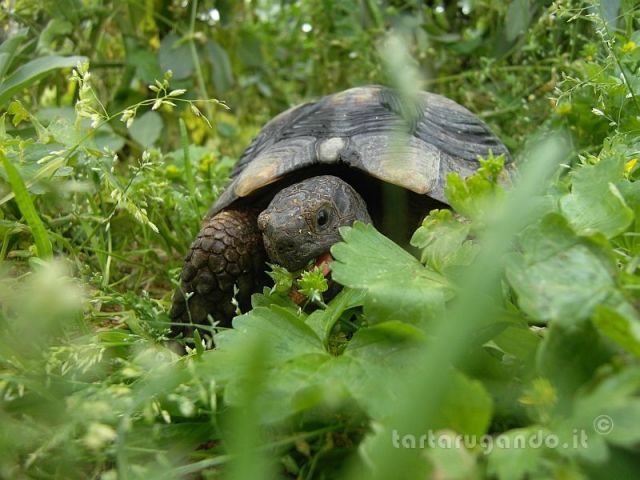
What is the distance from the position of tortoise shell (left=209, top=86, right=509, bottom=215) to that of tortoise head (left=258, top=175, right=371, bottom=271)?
0.48 feet

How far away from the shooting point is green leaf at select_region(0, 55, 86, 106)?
5.40ft

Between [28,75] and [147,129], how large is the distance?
1.01 meters

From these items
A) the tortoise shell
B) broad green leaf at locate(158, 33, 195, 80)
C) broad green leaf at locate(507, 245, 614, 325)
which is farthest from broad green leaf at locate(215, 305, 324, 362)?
broad green leaf at locate(158, 33, 195, 80)

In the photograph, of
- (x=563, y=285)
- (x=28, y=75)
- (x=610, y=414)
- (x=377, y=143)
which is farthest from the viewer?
(x=377, y=143)

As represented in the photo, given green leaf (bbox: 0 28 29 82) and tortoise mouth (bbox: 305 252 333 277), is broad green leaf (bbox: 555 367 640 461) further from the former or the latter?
green leaf (bbox: 0 28 29 82)

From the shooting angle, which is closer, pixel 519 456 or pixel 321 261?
pixel 519 456

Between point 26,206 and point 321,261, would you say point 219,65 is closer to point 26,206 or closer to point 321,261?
point 321,261

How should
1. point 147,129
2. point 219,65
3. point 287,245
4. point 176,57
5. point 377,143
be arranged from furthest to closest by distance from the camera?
1. point 219,65
2. point 176,57
3. point 147,129
4. point 377,143
5. point 287,245

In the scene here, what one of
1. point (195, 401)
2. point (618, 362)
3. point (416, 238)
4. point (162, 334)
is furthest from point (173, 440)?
point (618, 362)

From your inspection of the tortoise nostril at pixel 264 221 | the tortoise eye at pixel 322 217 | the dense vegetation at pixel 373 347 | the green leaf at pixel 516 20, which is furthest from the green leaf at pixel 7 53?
the green leaf at pixel 516 20

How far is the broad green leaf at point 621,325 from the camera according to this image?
2.50 feet

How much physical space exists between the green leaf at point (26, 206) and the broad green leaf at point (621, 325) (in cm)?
102

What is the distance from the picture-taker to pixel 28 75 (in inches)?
66.9

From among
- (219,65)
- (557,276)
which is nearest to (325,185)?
(557,276)
